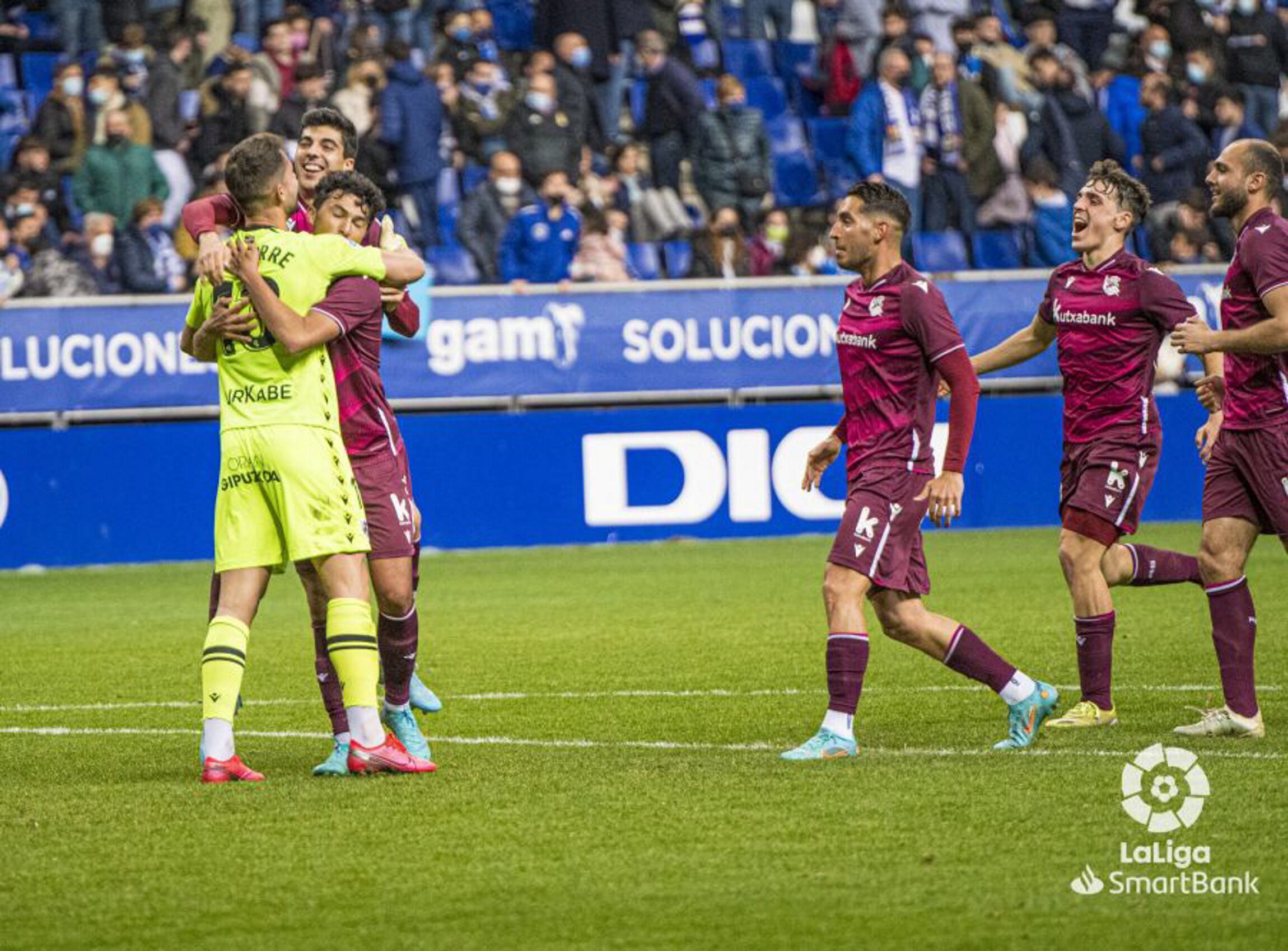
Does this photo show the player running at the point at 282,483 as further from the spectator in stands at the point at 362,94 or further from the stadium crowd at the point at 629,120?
the spectator in stands at the point at 362,94

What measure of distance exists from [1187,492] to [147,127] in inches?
370

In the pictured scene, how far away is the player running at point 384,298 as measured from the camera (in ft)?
24.9

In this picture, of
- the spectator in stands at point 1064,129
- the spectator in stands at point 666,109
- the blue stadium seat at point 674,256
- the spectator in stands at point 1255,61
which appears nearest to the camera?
the blue stadium seat at point 674,256

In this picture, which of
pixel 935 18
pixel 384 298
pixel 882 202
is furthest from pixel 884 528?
pixel 935 18

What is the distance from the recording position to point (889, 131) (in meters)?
20.2

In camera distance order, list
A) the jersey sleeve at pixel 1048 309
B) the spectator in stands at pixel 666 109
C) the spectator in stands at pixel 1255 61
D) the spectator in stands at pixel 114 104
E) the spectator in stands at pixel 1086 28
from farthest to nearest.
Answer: the spectator in stands at pixel 1086 28 → the spectator in stands at pixel 1255 61 → the spectator in stands at pixel 666 109 → the spectator in stands at pixel 114 104 → the jersey sleeve at pixel 1048 309

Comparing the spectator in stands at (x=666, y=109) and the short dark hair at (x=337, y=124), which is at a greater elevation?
the short dark hair at (x=337, y=124)

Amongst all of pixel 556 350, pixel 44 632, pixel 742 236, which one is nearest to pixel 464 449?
pixel 556 350

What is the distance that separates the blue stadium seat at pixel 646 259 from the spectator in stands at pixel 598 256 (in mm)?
1057

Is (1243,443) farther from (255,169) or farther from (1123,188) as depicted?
(255,169)

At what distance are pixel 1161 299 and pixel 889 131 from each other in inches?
474

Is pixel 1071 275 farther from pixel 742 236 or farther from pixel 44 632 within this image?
pixel 742 236

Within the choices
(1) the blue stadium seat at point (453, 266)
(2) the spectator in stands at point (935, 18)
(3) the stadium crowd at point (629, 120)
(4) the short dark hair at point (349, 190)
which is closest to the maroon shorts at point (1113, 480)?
(4) the short dark hair at point (349, 190)

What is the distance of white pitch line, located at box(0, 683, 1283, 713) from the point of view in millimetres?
9336
